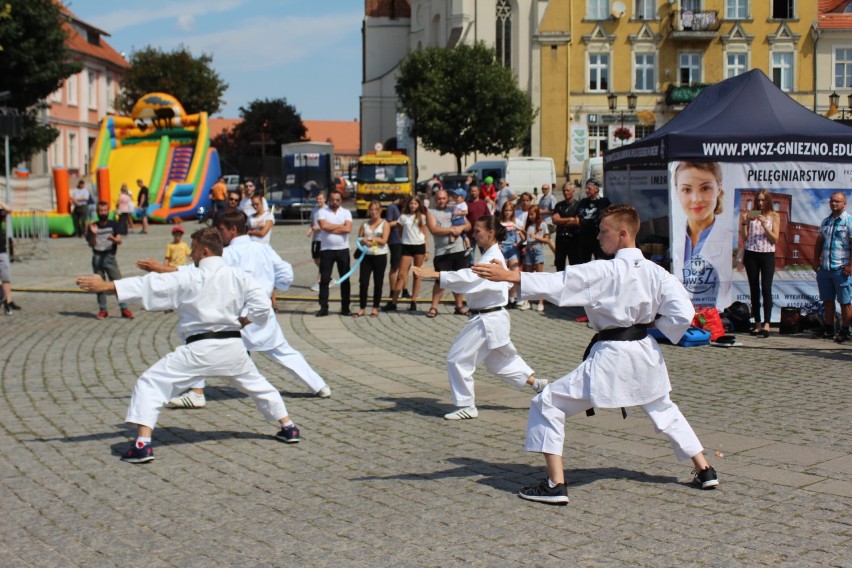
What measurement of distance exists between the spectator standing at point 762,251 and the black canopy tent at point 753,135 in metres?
0.63

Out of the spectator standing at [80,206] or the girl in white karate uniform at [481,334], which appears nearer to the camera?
the girl in white karate uniform at [481,334]

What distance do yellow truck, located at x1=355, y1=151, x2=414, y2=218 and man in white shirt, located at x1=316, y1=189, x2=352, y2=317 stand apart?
84.8 feet

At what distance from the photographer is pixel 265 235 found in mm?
13469

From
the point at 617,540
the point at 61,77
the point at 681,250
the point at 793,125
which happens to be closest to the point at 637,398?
the point at 617,540

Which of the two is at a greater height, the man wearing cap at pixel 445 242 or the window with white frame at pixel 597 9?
the window with white frame at pixel 597 9

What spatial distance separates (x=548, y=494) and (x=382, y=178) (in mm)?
36136

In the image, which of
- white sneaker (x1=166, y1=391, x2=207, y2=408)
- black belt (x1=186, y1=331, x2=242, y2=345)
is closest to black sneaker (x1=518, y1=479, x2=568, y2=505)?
black belt (x1=186, y1=331, x2=242, y2=345)

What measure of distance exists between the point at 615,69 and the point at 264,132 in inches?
1782

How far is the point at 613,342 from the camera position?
19.8 feet

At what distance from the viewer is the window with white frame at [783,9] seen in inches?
2242

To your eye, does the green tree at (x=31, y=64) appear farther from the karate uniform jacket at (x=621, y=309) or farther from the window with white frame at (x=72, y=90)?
the karate uniform jacket at (x=621, y=309)

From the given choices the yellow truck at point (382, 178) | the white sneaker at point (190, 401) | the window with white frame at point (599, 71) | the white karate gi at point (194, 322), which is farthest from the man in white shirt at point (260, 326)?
the window with white frame at point (599, 71)

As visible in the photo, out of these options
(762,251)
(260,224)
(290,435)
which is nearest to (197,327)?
(290,435)

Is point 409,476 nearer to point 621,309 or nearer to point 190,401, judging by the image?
point 621,309
